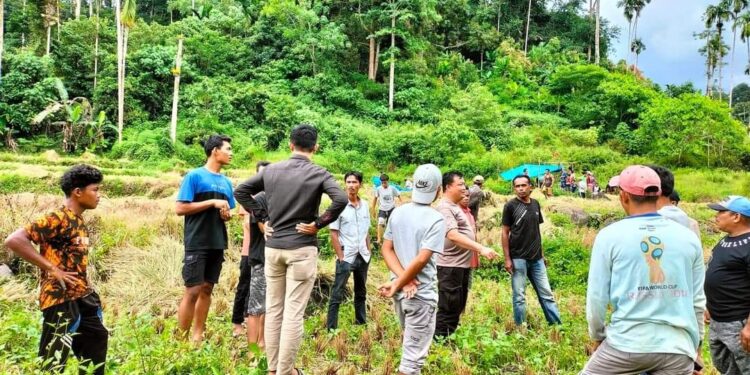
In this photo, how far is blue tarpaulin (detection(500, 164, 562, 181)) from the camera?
22.7m

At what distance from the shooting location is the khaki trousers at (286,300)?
3.17 meters

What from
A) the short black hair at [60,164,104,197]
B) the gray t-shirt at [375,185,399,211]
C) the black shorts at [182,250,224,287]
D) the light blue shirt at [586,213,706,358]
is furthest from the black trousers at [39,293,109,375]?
the gray t-shirt at [375,185,399,211]

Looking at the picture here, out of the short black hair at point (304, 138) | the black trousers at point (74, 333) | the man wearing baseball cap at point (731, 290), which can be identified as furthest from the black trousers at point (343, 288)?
the man wearing baseball cap at point (731, 290)

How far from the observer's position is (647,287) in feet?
7.29

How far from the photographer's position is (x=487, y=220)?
1077cm

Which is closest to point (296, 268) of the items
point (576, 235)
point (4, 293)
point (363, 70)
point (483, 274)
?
point (4, 293)

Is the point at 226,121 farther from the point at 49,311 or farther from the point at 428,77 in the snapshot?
the point at 49,311

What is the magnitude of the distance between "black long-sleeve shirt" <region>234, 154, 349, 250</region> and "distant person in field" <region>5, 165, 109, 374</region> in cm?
107

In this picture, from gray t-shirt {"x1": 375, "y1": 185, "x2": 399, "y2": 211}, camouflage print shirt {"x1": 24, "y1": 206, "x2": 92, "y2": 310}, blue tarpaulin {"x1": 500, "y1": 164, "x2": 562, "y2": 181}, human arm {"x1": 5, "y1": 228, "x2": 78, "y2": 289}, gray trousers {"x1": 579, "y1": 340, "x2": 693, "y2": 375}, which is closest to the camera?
gray trousers {"x1": 579, "y1": 340, "x2": 693, "y2": 375}

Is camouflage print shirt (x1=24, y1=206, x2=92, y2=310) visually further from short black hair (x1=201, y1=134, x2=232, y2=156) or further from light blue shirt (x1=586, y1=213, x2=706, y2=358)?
light blue shirt (x1=586, y1=213, x2=706, y2=358)

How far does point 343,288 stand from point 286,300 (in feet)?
5.71

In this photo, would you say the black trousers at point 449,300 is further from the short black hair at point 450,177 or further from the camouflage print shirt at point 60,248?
the camouflage print shirt at point 60,248

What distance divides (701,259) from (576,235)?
26.1ft

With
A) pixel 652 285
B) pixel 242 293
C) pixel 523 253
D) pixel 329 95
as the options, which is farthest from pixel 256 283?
pixel 329 95
